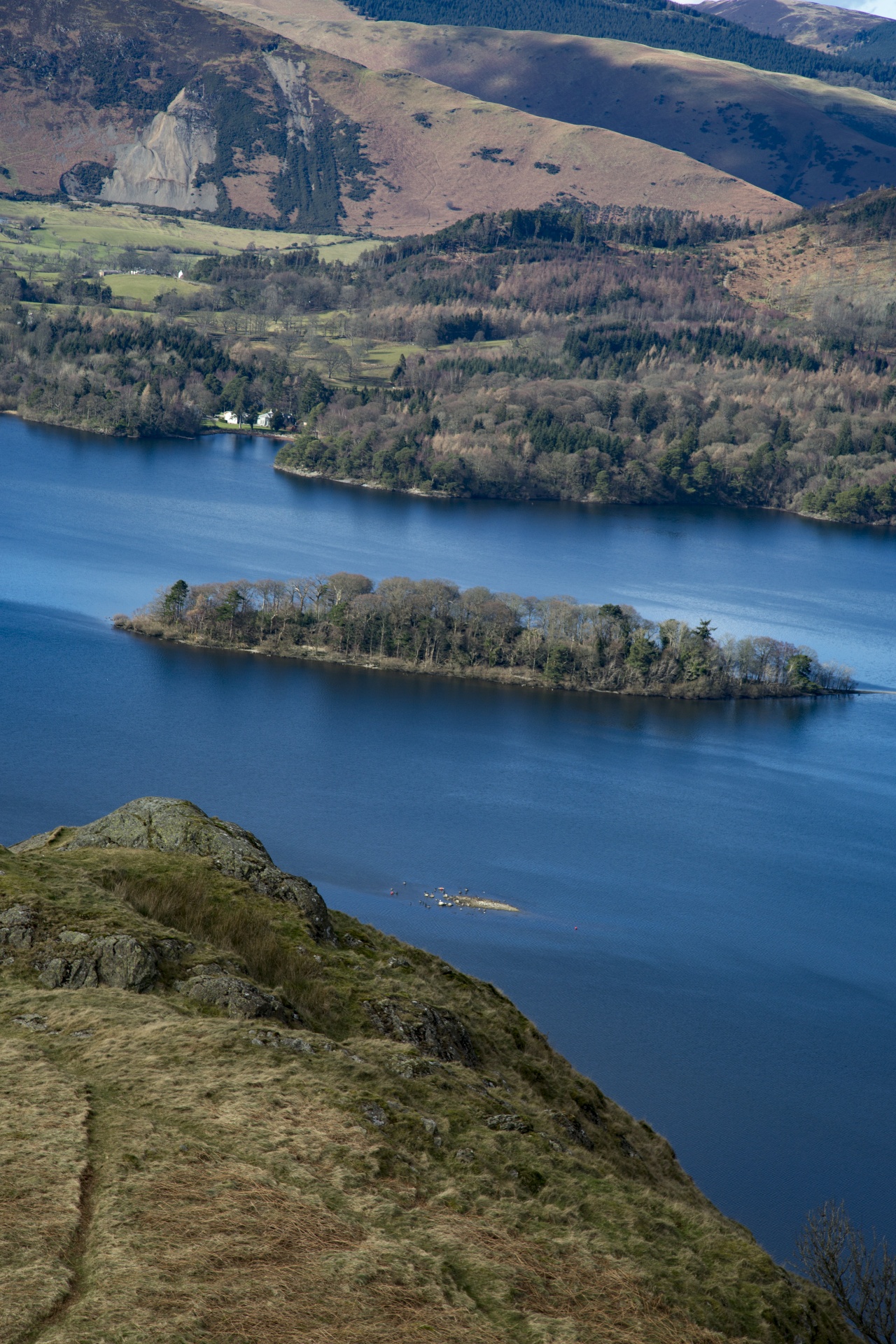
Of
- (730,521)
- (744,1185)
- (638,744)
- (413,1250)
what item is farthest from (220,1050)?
(730,521)

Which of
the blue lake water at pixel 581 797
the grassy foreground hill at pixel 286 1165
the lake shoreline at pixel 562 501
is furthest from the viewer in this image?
the lake shoreline at pixel 562 501

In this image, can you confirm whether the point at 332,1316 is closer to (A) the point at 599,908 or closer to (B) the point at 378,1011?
(B) the point at 378,1011

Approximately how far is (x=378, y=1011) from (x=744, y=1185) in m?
14.4

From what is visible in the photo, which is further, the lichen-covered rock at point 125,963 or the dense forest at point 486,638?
the dense forest at point 486,638

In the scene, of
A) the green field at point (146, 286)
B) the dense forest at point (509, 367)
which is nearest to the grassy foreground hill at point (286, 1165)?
the dense forest at point (509, 367)

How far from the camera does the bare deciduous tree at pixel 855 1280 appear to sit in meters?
15.1

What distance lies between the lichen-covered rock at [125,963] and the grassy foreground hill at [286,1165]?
0.02 m

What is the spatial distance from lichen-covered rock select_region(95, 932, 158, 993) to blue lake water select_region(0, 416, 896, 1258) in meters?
15.2

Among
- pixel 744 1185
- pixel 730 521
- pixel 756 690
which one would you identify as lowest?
pixel 744 1185

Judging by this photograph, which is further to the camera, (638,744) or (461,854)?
(638,744)

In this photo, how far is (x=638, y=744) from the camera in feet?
172

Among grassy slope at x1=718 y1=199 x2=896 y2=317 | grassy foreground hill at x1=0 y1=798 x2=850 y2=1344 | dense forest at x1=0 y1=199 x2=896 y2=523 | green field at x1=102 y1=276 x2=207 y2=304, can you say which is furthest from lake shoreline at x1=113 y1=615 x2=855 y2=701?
grassy slope at x1=718 y1=199 x2=896 y2=317

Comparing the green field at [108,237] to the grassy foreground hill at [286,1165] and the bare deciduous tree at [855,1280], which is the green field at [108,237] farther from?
the grassy foreground hill at [286,1165]

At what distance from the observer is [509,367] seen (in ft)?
417
